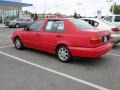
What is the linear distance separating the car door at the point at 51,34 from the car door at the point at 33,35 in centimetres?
34

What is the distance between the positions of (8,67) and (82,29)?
9.14 feet

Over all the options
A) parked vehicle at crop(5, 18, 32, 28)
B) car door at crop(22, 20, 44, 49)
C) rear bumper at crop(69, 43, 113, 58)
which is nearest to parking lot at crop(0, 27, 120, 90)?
rear bumper at crop(69, 43, 113, 58)

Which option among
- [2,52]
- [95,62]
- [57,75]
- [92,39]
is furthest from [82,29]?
[2,52]

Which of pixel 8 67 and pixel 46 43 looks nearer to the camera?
pixel 8 67

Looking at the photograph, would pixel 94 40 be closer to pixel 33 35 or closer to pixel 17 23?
pixel 33 35

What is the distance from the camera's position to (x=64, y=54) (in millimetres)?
7168

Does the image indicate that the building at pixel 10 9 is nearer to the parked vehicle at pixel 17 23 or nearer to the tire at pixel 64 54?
the parked vehicle at pixel 17 23

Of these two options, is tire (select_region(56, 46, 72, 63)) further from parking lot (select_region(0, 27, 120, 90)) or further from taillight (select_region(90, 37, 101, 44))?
taillight (select_region(90, 37, 101, 44))

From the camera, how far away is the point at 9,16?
36312mm

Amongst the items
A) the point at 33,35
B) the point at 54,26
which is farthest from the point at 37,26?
the point at 54,26

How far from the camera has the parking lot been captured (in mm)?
4910

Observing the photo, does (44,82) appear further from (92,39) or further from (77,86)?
(92,39)

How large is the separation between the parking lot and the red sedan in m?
0.42

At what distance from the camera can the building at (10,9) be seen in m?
34.4
